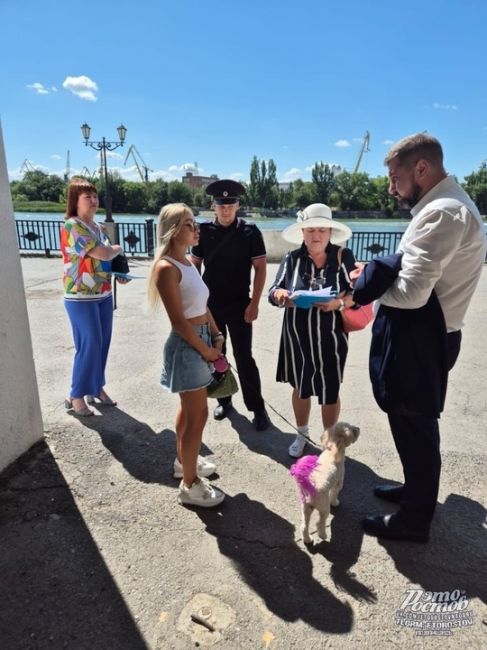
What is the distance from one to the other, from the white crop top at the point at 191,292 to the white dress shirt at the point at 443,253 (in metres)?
1.06

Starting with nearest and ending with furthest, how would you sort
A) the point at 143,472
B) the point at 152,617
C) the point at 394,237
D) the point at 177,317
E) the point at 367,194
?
1. the point at 152,617
2. the point at 177,317
3. the point at 143,472
4. the point at 394,237
5. the point at 367,194

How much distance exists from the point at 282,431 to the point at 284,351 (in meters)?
0.87

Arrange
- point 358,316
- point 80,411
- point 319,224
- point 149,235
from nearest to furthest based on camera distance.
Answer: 1. point 358,316
2. point 319,224
3. point 80,411
4. point 149,235

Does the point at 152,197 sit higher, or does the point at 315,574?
the point at 152,197

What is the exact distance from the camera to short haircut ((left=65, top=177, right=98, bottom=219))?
11.7ft

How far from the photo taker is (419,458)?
90.5 inches

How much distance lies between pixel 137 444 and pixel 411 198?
2.71 metres

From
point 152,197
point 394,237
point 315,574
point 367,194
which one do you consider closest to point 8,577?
point 315,574

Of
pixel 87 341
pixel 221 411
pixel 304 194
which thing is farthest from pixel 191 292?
pixel 304 194

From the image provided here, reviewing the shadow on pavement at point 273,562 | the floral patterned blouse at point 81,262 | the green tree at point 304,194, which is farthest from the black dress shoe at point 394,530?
the green tree at point 304,194

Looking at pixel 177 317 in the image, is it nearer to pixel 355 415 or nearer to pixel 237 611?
pixel 237 611

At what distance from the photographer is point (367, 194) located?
56.0 metres

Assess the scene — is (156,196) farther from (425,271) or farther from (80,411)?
(425,271)

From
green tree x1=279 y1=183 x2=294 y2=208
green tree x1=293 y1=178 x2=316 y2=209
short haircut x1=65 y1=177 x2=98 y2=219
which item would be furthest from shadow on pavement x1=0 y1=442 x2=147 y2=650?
green tree x1=279 y1=183 x2=294 y2=208
